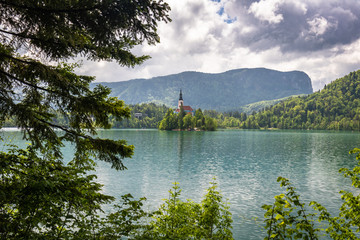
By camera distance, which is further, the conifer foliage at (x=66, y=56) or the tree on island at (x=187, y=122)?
the tree on island at (x=187, y=122)

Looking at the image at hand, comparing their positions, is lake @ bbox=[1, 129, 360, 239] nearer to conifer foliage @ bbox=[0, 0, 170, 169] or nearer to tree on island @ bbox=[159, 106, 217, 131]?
conifer foliage @ bbox=[0, 0, 170, 169]

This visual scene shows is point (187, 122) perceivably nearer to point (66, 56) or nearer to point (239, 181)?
point (239, 181)

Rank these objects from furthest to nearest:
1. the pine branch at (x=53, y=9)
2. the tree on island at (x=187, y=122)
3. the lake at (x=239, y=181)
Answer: the tree on island at (x=187, y=122), the lake at (x=239, y=181), the pine branch at (x=53, y=9)

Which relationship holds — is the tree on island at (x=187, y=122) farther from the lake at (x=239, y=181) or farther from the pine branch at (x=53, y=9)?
the pine branch at (x=53, y=9)

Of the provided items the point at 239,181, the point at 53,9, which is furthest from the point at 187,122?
the point at 53,9

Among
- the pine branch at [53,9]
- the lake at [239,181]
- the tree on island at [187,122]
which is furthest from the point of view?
the tree on island at [187,122]

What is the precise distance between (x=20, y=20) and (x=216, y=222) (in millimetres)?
9254

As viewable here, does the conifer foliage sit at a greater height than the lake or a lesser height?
greater

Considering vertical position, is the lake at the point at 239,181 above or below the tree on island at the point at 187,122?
below

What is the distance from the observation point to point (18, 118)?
18.2ft

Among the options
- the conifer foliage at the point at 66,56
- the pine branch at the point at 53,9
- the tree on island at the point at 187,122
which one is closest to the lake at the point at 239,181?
the conifer foliage at the point at 66,56

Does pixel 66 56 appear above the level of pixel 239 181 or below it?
above

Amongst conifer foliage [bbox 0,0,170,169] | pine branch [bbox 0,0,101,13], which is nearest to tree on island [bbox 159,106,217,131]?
conifer foliage [bbox 0,0,170,169]

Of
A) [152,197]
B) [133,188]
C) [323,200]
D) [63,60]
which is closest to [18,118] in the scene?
[63,60]
